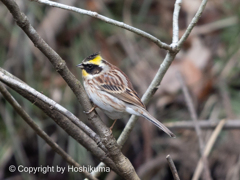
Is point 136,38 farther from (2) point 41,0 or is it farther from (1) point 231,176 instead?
(2) point 41,0

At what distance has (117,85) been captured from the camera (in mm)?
2428

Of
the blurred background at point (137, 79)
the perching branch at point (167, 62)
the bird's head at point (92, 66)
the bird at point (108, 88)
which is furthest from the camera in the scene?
the blurred background at point (137, 79)

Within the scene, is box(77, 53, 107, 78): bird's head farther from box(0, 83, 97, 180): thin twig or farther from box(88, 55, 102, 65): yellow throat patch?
box(0, 83, 97, 180): thin twig

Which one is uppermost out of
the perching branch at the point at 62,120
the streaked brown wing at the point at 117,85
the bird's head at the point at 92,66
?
the bird's head at the point at 92,66

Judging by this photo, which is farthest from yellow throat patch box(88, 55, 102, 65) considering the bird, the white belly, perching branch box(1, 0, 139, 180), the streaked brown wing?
perching branch box(1, 0, 139, 180)

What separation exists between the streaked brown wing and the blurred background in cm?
136

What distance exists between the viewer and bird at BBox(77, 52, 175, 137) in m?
2.27

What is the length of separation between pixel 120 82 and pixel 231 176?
1.76m

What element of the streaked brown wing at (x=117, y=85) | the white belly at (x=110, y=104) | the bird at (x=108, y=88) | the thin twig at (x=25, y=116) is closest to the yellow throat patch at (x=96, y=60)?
the bird at (x=108, y=88)

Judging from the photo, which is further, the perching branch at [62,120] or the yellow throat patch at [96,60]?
the yellow throat patch at [96,60]

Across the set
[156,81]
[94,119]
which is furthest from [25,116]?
[156,81]

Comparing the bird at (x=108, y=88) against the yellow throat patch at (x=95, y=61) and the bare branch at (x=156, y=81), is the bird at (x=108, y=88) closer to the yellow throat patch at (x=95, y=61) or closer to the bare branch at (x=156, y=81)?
the yellow throat patch at (x=95, y=61)

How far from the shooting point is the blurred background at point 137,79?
11.8 feet

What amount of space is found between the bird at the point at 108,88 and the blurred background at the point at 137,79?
1.36 metres
